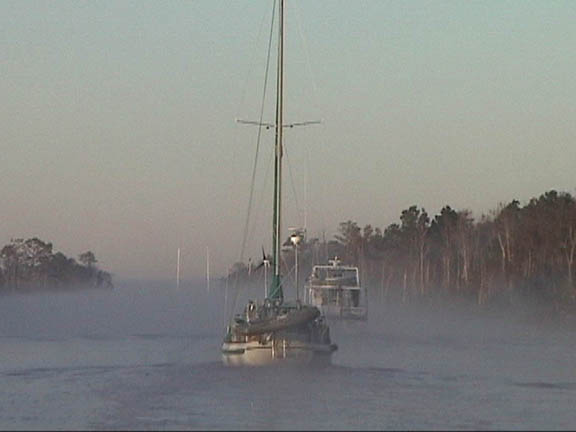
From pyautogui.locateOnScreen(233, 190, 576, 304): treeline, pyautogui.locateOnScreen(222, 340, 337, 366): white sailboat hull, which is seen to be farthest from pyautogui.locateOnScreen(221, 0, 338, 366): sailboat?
pyautogui.locateOnScreen(233, 190, 576, 304): treeline

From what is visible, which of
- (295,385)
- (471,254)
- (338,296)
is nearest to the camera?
(295,385)

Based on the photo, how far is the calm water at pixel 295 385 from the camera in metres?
39.8

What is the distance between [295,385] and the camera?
48844 mm

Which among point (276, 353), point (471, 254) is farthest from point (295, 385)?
point (471, 254)

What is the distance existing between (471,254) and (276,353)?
8895 cm

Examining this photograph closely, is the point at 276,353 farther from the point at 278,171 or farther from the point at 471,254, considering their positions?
the point at 471,254

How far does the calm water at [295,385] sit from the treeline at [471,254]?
1381 cm

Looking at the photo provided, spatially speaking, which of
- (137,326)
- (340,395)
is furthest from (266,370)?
(137,326)

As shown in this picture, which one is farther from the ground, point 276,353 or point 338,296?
point 338,296

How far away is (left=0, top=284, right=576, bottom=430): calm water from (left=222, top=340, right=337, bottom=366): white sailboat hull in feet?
1.42

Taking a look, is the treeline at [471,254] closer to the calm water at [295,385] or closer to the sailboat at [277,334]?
the calm water at [295,385]

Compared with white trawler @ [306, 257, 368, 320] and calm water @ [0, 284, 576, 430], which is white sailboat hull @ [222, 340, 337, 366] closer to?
calm water @ [0, 284, 576, 430]

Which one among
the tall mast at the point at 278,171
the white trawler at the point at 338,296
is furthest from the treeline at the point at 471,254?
the tall mast at the point at 278,171

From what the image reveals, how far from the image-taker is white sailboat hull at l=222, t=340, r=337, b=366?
5138 centimetres
